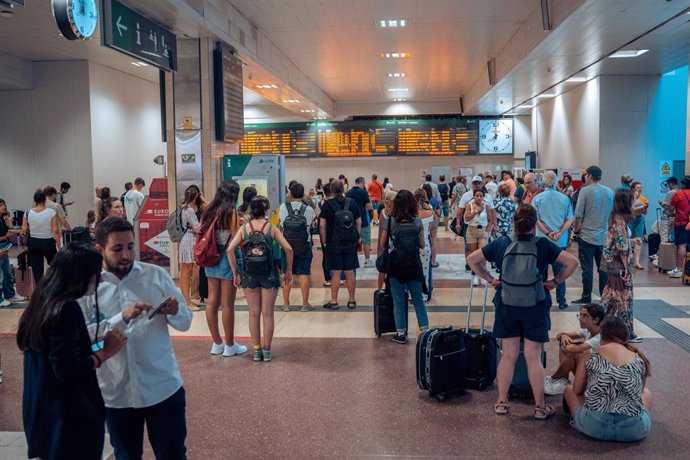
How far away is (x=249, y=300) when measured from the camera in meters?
6.21

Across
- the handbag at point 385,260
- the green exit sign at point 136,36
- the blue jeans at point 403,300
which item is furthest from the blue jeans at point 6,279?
the blue jeans at point 403,300

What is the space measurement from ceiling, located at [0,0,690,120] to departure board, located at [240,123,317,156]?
7.12 m

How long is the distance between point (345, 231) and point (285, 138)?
18915 millimetres

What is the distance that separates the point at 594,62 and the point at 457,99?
11940mm

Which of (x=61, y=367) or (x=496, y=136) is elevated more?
(x=496, y=136)

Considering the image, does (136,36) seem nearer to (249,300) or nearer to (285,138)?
(249,300)

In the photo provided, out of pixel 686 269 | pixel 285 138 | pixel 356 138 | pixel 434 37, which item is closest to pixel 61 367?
pixel 686 269

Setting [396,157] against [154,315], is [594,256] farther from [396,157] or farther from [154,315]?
[396,157]

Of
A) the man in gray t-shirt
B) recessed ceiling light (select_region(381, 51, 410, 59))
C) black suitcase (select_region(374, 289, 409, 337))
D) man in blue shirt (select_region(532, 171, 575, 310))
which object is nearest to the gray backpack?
black suitcase (select_region(374, 289, 409, 337))

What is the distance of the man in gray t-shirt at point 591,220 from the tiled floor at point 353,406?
0.89 m

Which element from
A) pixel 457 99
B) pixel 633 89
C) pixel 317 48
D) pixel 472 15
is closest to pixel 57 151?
pixel 317 48

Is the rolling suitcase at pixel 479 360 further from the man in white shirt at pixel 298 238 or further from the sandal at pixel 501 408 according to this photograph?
the man in white shirt at pixel 298 238

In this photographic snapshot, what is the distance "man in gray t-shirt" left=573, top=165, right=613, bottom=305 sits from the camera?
8289mm

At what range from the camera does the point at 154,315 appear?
2.96 metres
